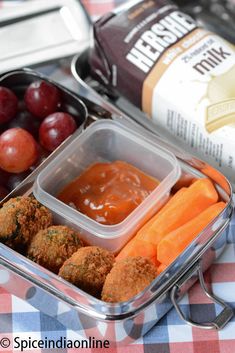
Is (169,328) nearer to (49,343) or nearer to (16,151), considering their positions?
(49,343)

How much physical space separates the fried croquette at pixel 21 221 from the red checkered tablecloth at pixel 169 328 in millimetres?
70

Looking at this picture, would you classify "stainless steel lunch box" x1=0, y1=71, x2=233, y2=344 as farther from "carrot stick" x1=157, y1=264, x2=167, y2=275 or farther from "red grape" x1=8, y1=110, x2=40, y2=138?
"red grape" x1=8, y1=110, x2=40, y2=138

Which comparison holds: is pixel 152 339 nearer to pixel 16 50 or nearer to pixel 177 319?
pixel 177 319

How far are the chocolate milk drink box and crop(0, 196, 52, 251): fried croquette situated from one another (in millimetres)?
303

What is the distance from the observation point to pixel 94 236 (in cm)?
117

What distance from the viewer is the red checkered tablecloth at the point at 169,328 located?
1.14 meters

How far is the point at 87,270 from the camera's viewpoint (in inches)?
42.6

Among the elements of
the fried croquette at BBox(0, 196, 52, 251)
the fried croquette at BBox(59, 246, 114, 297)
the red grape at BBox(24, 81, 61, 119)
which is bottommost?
the fried croquette at BBox(59, 246, 114, 297)

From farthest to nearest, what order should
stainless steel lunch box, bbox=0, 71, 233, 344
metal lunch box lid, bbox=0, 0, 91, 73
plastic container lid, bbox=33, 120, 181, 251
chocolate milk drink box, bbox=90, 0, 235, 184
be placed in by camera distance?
metal lunch box lid, bbox=0, 0, 91, 73, chocolate milk drink box, bbox=90, 0, 235, 184, plastic container lid, bbox=33, 120, 181, 251, stainless steel lunch box, bbox=0, 71, 233, 344

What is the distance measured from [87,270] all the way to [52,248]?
0.22 feet

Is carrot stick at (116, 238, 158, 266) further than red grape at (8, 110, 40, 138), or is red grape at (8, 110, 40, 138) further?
red grape at (8, 110, 40, 138)

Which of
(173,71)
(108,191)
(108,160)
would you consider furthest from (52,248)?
(173,71)

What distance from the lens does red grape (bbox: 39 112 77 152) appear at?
1271 mm

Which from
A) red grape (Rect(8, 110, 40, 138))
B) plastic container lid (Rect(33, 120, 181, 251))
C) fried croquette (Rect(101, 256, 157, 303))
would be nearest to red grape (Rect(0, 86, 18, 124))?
red grape (Rect(8, 110, 40, 138))
